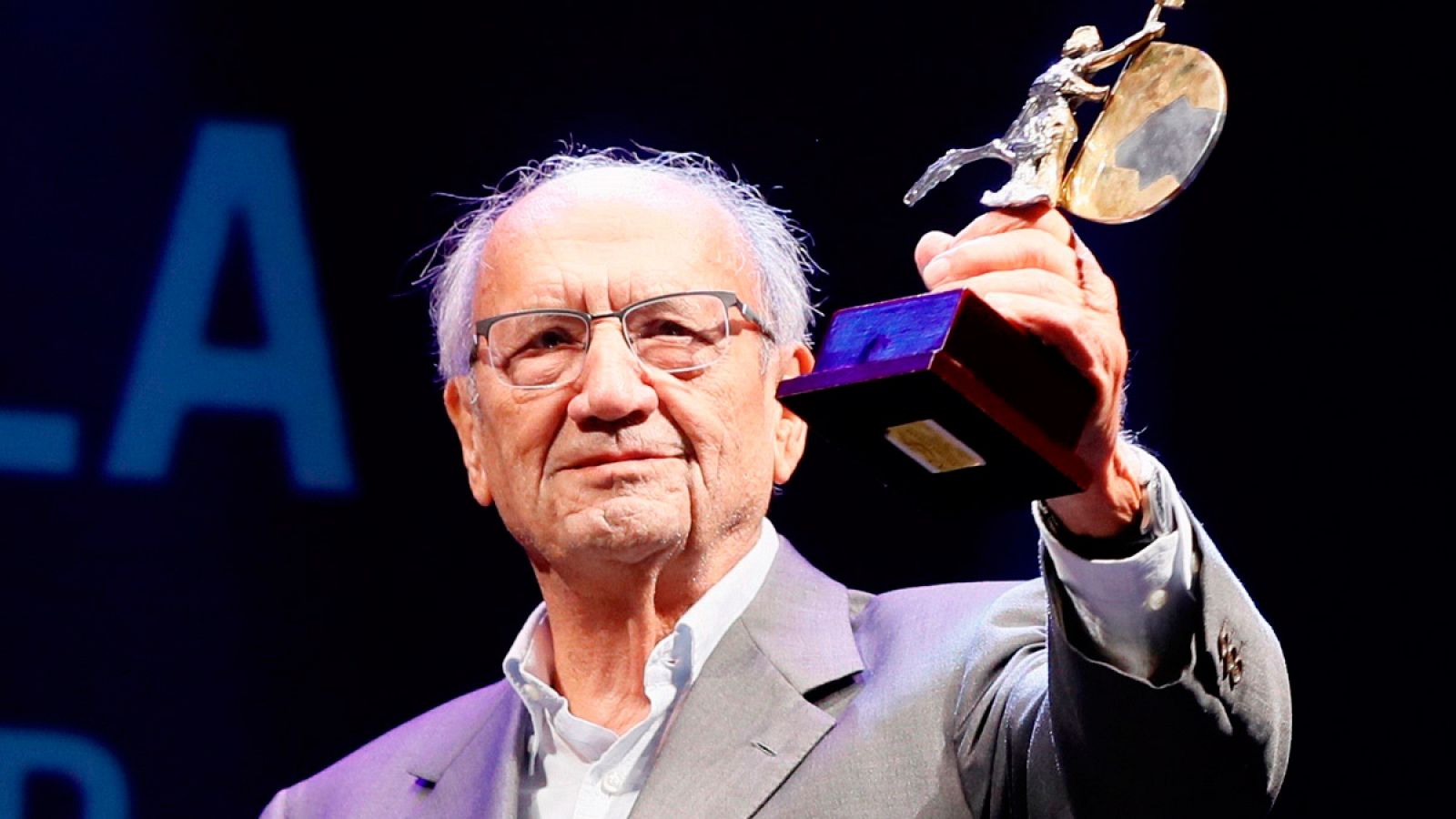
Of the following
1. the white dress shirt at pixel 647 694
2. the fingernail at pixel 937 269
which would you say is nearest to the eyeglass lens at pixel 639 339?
the white dress shirt at pixel 647 694

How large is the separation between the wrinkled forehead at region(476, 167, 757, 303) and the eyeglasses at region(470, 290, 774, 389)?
0.05 m

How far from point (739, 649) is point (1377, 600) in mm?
935

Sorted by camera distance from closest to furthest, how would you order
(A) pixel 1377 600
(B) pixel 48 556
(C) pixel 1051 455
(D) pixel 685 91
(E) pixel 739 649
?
1. (C) pixel 1051 455
2. (E) pixel 739 649
3. (A) pixel 1377 600
4. (D) pixel 685 91
5. (B) pixel 48 556

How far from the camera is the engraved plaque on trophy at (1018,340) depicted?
4.95 feet

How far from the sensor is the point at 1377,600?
8.40 feet

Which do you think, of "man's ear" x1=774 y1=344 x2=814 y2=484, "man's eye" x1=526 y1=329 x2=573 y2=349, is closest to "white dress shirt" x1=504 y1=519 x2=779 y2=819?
"man's ear" x1=774 y1=344 x2=814 y2=484

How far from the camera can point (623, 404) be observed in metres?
2.27

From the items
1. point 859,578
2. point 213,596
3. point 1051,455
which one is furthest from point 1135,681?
point 213,596

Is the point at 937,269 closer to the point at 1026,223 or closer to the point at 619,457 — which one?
the point at 1026,223

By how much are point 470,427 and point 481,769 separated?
495mm

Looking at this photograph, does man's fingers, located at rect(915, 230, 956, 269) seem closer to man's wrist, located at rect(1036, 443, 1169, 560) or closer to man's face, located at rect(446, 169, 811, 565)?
man's wrist, located at rect(1036, 443, 1169, 560)

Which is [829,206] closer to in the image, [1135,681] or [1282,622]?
[1282,622]

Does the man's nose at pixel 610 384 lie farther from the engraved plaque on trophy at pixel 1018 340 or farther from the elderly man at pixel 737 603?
the engraved plaque on trophy at pixel 1018 340

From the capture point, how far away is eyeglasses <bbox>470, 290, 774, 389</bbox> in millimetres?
2344
